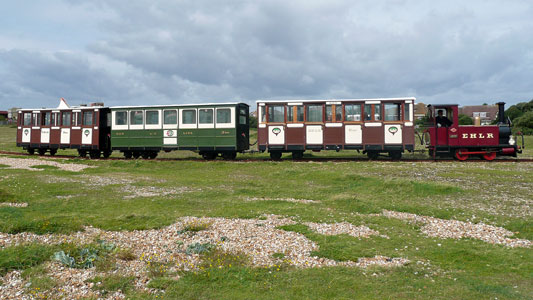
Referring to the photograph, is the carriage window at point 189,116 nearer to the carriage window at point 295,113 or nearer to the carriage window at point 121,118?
the carriage window at point 121,118

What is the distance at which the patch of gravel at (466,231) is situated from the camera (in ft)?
27.5

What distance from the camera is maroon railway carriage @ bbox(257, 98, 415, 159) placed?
76.8ft

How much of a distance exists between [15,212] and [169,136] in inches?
651

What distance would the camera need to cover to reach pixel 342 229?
9.07 meters

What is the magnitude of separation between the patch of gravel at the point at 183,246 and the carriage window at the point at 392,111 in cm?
1606

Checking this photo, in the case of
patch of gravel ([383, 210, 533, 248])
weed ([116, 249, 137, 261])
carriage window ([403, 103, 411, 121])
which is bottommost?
weed ([116, 249, 137, 261])

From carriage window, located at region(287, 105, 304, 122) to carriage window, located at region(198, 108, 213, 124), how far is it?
5.84 meters

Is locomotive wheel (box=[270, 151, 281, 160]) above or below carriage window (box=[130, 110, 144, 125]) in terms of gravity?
below

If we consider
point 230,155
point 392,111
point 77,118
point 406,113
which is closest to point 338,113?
point 392,111

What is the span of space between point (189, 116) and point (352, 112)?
39.3 ft

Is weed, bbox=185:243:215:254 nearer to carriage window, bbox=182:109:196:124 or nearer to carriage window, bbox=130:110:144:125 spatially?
carriage window, bbox=182:109:196:124

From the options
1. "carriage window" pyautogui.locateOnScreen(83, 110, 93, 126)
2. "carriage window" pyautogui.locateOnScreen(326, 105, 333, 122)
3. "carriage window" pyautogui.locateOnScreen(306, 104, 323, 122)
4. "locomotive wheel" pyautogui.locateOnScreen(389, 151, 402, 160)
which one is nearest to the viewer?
"carriage window" pyautogui.locateOnScreen(326, 105, 333, 122)

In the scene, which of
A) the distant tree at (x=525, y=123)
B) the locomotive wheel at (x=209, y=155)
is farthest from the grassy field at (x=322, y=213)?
the distant tree at (x=525, y=123)

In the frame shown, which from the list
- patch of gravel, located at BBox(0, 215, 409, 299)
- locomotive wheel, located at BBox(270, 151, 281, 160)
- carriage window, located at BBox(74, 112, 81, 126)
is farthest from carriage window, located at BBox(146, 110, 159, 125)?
patch of gravel, located at BBox(0, 215, 409, 299)
